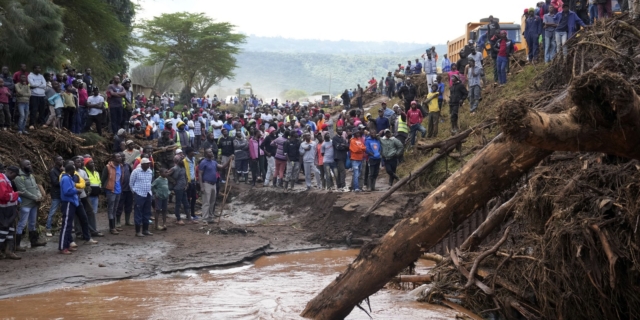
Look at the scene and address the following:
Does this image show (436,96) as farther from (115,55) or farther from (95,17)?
(115,55)

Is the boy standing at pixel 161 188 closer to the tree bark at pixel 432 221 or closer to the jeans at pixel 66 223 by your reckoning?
the jeans at pixel 66 223

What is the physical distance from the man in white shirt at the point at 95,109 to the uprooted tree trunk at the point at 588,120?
16012 mm

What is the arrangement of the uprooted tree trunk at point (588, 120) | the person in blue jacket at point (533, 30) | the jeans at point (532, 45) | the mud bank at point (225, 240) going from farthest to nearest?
the jeans at point (532, 45)
the person in blue jacket at point (533, 30)
the mud bank at point (225, 240)
the uprooted tree trunk at point (588, 120)

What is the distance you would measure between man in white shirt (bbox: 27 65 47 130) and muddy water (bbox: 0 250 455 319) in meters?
6.65

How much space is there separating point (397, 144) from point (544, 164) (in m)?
9.64

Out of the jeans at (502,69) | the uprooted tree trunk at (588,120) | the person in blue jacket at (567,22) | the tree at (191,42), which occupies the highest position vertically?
the tree at (191,42)

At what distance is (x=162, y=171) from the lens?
53.5 feet

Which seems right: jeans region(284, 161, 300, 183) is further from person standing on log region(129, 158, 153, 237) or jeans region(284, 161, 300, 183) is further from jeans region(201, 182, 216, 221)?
person standing on log region(129, 158, 153, 237)

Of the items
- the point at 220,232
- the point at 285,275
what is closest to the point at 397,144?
the point at 220,232

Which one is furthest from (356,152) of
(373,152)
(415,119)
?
(415,119)

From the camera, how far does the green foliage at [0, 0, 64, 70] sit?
15.8 metres

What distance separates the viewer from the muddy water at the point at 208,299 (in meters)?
9.41

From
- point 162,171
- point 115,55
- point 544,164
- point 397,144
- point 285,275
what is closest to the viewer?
point 544,164

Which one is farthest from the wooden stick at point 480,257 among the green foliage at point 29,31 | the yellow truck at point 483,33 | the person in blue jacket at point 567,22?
the yellow truck at point 483,33
